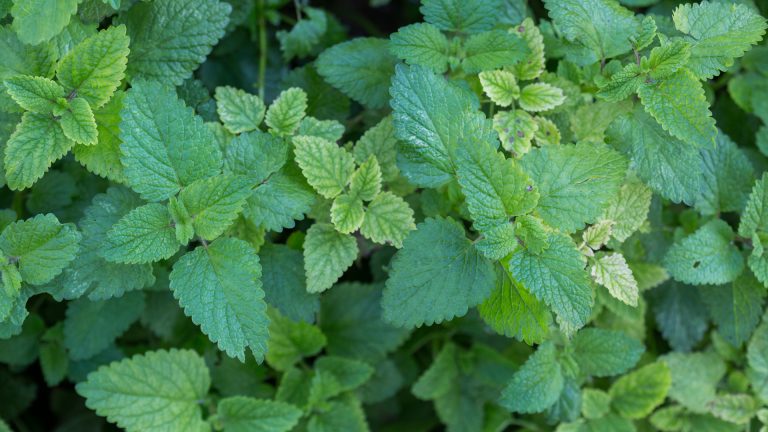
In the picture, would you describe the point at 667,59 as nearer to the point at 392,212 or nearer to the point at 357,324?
the point at 392,212

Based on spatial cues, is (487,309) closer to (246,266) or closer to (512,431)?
(246,266)

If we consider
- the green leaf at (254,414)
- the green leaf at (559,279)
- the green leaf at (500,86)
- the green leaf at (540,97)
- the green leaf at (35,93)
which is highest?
the green leaf at (35,93)

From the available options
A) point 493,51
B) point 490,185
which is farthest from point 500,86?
point 490,185

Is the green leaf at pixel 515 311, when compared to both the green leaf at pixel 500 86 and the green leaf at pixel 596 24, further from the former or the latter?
the green leaf at pixel 596 24

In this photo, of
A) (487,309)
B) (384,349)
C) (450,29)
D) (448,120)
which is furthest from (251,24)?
(487,309)

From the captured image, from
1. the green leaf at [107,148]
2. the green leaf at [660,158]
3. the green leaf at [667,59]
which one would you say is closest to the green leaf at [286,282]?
→ the green leaf at [107,148]
